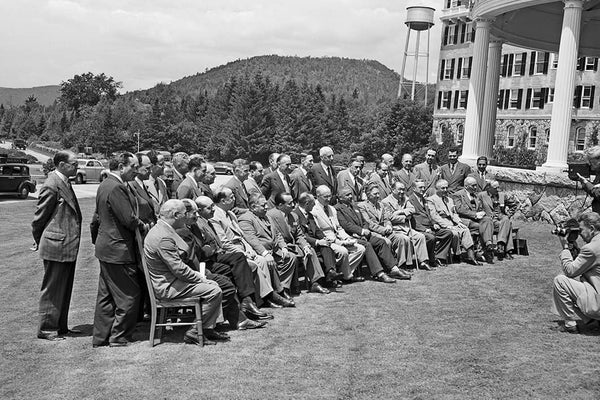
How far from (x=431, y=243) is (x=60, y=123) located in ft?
317

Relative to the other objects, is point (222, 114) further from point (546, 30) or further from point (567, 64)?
point (567, 64)

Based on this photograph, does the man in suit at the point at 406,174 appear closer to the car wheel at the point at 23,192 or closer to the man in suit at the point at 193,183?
the man in suit at the point at 193,183

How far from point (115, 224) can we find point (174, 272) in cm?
80

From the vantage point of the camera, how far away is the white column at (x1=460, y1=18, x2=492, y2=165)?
18.5 metres

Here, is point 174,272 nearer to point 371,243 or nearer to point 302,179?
point 371,243

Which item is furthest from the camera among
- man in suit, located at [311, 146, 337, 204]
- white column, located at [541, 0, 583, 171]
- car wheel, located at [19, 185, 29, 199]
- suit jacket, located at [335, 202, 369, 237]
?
car wheel, located at [19, 185, 29, 199]

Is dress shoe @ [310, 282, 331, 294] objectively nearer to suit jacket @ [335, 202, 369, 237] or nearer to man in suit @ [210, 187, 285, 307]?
man in suit @ [210, 187, 285, 307]

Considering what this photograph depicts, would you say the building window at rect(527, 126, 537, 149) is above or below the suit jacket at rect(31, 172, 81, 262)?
above

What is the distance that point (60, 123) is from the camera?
97.4m

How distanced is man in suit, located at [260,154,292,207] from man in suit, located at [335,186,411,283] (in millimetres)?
1124

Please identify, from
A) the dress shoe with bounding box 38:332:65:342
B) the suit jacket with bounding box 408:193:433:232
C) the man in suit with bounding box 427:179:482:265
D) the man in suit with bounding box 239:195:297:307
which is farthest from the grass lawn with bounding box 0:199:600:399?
the suit jacket with bounding box 408:193:433:232

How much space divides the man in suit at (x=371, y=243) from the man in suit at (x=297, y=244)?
104 centimetres

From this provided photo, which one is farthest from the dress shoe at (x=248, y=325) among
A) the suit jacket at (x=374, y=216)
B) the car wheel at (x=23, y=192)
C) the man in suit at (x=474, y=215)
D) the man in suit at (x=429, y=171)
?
the car wheel at (x=23, y=192)

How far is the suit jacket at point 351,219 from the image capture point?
9617 mm
